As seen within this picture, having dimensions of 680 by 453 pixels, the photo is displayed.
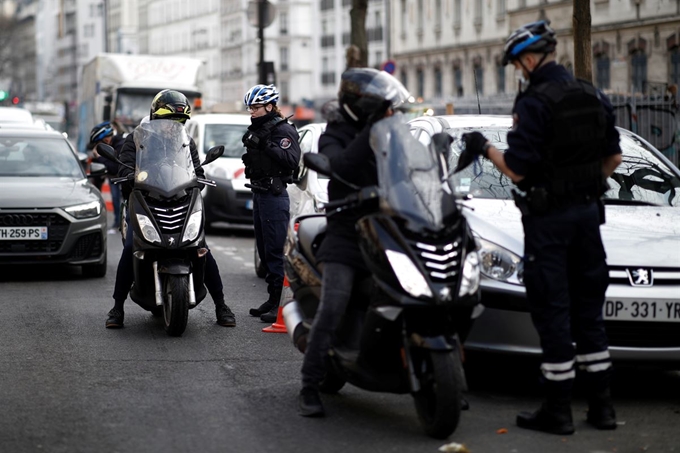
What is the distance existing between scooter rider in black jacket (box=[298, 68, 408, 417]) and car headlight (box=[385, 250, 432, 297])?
449 millimetres

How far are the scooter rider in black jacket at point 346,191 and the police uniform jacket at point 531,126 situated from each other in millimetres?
589

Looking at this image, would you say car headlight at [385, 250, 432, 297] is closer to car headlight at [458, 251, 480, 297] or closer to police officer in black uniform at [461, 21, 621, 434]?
car headlight at [458, 251, 480, 297]

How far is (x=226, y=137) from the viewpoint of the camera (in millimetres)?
21656

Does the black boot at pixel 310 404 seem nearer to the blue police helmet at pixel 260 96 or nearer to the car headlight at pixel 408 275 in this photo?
the car headlight at pixel 408 275

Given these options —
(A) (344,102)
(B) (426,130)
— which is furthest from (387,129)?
(B) (426,130)

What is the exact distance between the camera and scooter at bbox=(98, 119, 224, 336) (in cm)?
957

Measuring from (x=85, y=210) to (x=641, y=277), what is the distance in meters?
7.77

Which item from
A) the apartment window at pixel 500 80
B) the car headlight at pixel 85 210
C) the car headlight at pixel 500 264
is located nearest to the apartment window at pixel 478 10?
the apartment window at pixel 500 80

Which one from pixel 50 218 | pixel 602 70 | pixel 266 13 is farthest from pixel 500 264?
pixel 602 70

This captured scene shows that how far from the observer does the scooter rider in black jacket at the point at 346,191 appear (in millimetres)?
6582

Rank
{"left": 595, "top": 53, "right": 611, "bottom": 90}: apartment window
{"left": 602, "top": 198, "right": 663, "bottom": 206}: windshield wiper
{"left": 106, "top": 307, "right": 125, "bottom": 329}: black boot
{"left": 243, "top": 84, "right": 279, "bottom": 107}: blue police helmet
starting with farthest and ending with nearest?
1. {"left": 595, "top": 53, "right": 611, "bottom": 90}: apartment window
2. {"left": 243, "top": 84, "right": 279, "bottom": 107}: blue police helmet
3. {"left": 106, "top": 307, "right": 125, "bottom": 329}: black boot
4. {"left": 602, "top": 198, "right": 663, "bottom": 206}: windshield wiper

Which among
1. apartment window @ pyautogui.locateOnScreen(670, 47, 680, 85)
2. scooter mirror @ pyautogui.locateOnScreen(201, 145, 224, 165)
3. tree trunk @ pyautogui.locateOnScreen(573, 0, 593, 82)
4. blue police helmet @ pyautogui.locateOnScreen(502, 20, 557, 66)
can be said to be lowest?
scooter mirror @ pyautogui.locateOnScreen(201, 145, 224, 165)

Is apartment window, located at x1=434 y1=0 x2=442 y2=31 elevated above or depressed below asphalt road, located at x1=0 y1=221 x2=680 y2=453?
above

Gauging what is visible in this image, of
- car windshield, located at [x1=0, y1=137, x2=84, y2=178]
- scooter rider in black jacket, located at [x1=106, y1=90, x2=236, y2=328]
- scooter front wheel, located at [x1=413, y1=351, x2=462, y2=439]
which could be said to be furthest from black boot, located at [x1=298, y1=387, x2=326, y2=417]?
car windshield, located at [x1=0, y1=137, x2=84, y2=178]
